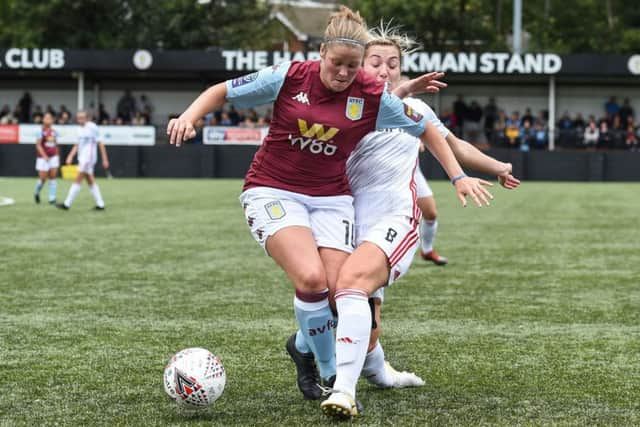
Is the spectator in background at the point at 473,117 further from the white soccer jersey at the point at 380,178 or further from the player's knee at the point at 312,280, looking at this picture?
the player's knee at the point at 312,280

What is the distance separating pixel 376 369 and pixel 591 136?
104 ft

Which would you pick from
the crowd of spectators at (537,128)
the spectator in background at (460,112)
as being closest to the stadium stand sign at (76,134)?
the crowd of spectators at (537,128)

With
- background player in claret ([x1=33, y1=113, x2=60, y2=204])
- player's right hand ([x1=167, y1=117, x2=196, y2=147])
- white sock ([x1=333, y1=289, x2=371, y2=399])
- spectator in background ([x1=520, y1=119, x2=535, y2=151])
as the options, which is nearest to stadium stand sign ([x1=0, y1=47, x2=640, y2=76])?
spectator in background ([x1=520, y1=119, x2=535, y2=151])

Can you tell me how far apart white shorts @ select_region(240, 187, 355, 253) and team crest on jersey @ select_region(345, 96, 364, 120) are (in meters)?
0.41

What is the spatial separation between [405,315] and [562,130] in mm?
29516

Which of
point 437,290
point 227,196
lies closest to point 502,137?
point 227,196

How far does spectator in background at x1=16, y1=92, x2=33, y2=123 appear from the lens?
134 ft

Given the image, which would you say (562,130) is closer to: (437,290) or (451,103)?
(451,103)

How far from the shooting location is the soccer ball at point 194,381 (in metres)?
4.87

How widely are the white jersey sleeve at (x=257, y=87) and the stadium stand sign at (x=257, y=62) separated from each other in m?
33.3

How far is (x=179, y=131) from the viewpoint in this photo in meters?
4.84

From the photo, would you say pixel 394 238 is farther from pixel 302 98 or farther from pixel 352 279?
pixel 302 98

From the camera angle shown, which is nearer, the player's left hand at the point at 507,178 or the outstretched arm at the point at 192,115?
the outstretched arm at the point at 192,115

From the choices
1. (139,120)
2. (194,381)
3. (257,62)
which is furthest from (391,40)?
(257,62)
